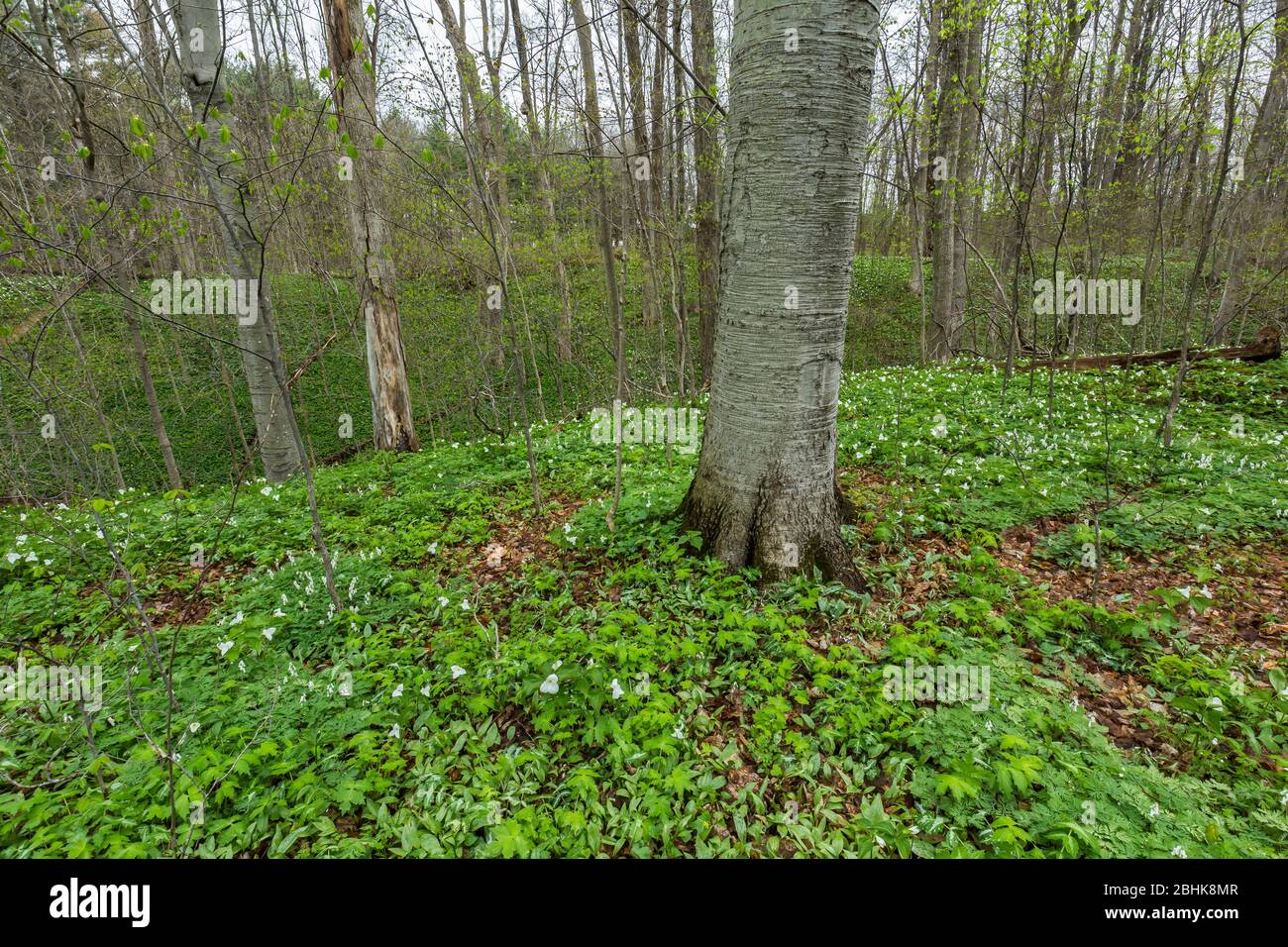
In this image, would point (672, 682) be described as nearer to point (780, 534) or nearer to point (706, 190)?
point (780, 534)

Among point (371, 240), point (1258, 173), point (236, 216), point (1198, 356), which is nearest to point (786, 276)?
point (236, 216)

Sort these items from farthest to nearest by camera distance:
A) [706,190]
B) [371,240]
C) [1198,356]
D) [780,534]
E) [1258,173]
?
[1258,173] → [706,190] → [1198,356] → [371,240] → [780,534]

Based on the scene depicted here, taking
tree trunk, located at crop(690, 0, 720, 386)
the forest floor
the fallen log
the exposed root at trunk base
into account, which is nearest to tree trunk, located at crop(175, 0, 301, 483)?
the forest floor

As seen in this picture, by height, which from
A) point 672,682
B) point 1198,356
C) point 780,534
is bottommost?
point 672,682

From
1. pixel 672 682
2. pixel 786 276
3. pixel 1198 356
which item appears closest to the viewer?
pixel 672 682

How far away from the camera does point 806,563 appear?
132 inches

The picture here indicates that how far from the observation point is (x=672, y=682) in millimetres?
2748

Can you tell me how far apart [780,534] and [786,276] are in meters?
1.47

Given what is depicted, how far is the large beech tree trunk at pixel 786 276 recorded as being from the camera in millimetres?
2738

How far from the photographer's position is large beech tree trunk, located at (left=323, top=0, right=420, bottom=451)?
20.6 ft

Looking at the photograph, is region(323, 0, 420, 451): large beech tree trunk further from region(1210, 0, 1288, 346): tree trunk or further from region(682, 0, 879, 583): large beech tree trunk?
region(1210, 0, 1288, 346): tree trunk
